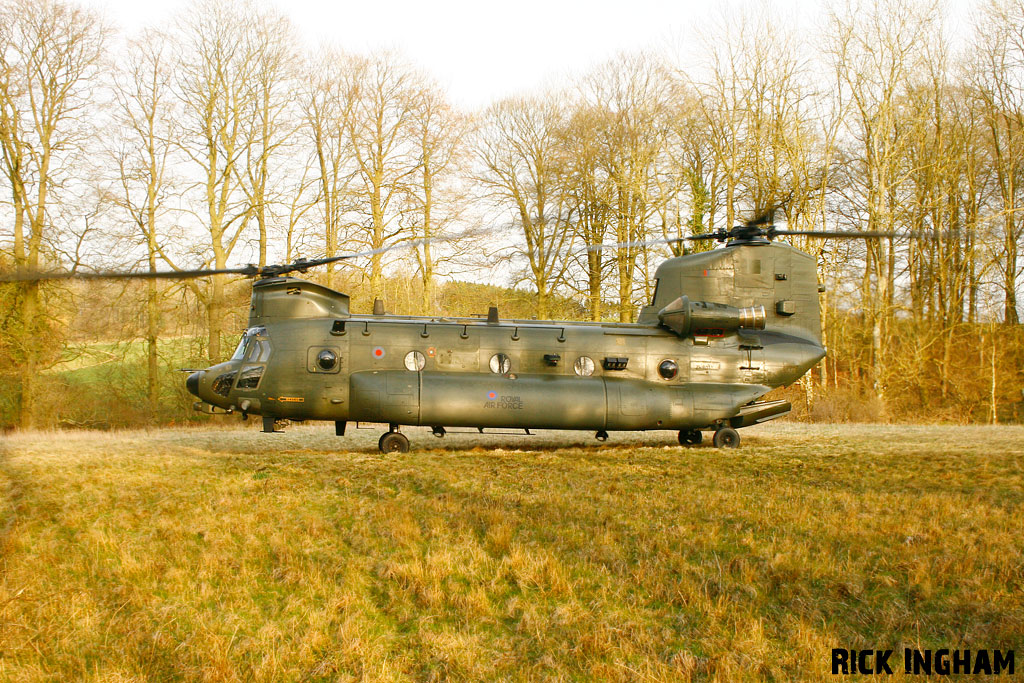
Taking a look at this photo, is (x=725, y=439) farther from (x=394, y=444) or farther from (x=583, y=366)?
(x=394, y=444)

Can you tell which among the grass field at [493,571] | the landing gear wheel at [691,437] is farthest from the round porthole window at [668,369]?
the grass field at [493,571]

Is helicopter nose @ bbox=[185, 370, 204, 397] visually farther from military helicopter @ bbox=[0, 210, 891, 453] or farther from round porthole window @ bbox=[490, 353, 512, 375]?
round porthole window @ bbox=[490, 353, 512, 375]

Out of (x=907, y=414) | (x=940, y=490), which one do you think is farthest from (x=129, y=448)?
(x=907, y=414)

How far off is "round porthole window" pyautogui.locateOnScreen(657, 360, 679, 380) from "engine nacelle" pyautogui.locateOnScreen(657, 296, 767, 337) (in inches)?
28.4

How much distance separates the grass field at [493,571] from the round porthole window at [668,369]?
13.7 ft

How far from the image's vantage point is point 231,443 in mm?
15086

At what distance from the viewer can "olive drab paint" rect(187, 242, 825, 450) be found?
→ 13.4m

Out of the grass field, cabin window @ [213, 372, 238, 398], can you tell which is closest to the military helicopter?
cabin window @ [213, 372, 238, 398]

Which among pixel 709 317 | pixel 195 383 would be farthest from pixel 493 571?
pixel 709 317

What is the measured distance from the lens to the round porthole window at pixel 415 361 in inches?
543

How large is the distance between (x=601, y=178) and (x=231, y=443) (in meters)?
23.9

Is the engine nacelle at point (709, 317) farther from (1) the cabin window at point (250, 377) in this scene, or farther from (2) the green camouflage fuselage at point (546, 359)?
(1) the cabin window at point (250, 377)

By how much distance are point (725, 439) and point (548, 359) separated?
14.8ft

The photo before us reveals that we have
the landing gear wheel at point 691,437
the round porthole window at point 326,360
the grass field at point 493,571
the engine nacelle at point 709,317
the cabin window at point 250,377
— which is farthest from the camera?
the landing gear wheel at point 691,437
